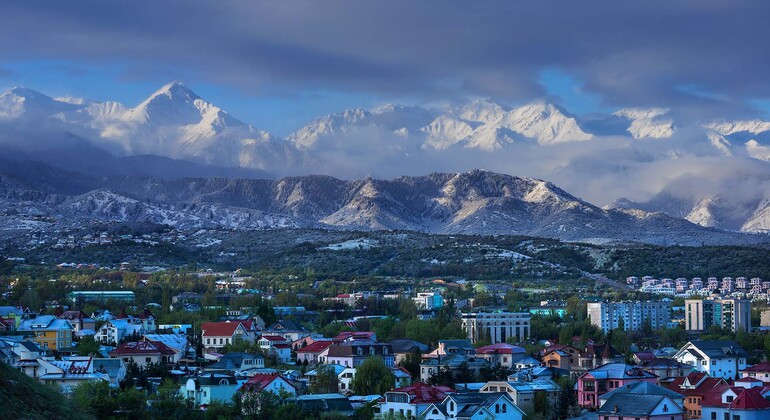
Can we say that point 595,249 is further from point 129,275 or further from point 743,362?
point 743,362

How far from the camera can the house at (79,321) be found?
9081 centimetres

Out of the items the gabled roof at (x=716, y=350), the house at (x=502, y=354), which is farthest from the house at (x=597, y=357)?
the gabled roof at (x=716, y=350)

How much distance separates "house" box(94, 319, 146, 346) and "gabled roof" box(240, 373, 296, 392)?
21.8m

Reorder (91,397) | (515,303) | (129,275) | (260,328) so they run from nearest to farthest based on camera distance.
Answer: (91,397) < (260,328) < (515,303) < (129,275)

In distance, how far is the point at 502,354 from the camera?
78438 millimetres

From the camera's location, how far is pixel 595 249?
19150 cm

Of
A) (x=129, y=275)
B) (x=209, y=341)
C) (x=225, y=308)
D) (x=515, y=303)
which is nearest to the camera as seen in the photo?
(x=209, y=341)

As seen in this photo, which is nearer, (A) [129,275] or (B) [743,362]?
(B) [743,362]

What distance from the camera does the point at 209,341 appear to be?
88.2 m

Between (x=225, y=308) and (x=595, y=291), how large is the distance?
→ 4717cm

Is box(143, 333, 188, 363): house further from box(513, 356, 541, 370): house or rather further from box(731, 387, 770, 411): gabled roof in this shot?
box(731, 387, 770, 411): gabled roof

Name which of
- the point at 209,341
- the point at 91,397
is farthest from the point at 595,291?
the point at 91,397

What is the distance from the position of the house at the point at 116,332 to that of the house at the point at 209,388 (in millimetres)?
21736

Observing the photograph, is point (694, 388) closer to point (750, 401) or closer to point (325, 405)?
point (750, 401)
